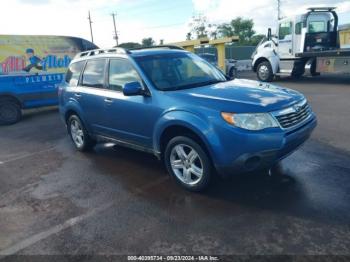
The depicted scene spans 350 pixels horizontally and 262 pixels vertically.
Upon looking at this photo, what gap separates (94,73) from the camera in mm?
Answer: 5508

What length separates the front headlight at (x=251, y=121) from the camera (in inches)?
140

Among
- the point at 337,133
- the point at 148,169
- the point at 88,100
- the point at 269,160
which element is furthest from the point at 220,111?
the point at 337,133

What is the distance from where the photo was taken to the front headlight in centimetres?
357

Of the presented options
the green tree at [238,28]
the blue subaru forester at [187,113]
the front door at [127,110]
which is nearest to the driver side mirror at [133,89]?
the blue subaru forester at [187,113]

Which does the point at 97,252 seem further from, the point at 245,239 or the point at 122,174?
the point at 122,174

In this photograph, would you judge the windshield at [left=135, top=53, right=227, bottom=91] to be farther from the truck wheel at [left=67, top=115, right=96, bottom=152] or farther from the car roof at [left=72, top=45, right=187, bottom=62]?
the truck wheel at [left=67, top=115, right=96, bottom=152]

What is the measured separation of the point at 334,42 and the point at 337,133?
10.5m

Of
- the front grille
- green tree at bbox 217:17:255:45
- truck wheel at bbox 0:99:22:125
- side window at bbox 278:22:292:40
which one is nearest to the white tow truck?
side window at bbox 278:22:292:40

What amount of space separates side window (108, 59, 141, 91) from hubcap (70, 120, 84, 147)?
1.41 meters

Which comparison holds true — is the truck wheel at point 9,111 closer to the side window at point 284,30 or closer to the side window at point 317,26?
the side window at point 284,30

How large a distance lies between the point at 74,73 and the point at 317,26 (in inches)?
482

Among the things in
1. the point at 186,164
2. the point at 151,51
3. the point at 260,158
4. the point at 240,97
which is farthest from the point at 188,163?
the point at 151,51

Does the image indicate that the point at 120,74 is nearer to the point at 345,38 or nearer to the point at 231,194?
the point at 231,194

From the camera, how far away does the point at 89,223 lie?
364cm
